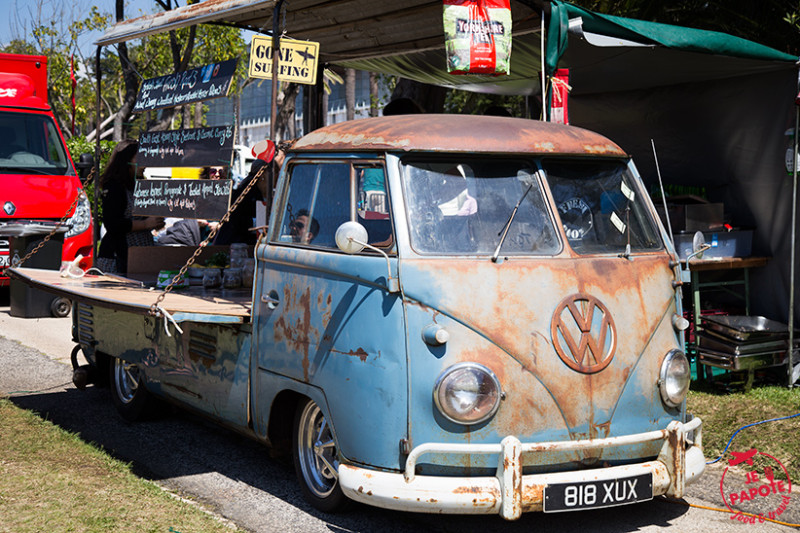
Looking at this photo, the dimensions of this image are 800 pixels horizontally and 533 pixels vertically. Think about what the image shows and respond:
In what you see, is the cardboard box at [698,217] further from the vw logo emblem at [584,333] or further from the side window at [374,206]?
the side window at [374,206]

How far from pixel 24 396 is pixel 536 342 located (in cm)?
480

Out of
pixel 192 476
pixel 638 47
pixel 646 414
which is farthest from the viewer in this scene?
pixel 638 47

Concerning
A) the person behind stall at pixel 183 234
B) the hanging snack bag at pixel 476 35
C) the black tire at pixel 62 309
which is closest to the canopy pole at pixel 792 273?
the hanging snack bag at pixel 476 35

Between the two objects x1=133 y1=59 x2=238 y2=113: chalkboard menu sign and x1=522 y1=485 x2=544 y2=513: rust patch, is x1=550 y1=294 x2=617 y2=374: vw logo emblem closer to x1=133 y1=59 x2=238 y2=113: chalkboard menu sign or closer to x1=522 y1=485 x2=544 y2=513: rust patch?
x1=522 y1=485 x2=544 y2=513: rust patch

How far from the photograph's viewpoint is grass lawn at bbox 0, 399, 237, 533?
4305 mm

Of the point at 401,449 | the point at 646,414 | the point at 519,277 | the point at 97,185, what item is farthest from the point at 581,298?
the point at 97,185

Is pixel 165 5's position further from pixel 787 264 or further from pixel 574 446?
pixel 574 446

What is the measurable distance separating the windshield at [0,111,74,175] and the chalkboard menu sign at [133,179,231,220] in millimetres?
4812

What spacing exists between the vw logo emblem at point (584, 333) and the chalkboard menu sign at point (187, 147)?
2.96 metres

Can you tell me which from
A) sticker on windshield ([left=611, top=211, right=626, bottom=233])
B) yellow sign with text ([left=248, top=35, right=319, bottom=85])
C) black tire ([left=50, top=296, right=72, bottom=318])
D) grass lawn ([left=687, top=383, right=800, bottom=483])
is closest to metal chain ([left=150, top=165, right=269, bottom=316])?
yellow sign with text ([left=248, top=35, right=319, bottom=85])

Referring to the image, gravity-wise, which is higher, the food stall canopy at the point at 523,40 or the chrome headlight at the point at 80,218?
the food stall canopy at the point at 523,40

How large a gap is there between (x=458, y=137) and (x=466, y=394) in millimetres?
1288

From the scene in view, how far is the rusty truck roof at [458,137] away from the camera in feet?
14.4

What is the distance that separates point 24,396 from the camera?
23.5 feet
